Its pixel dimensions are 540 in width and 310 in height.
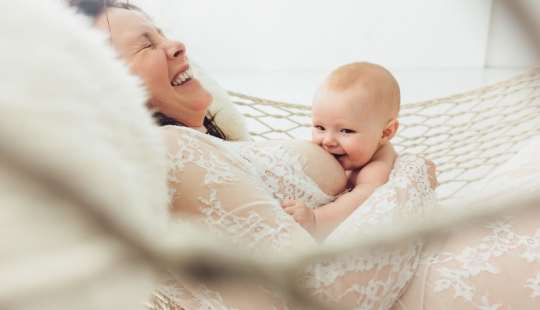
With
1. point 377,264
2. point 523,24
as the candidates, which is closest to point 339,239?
point 377,264

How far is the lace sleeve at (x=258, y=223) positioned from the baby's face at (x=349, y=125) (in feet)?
0.87

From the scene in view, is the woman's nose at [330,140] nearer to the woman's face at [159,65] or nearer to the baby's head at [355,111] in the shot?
the baby's head at [355,111]

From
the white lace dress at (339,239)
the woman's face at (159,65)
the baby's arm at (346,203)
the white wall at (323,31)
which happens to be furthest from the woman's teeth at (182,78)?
the white wall at (323,31)

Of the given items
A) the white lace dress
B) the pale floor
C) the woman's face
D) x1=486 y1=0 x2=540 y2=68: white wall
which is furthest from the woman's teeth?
the pale floor

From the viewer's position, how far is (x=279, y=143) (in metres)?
0.77

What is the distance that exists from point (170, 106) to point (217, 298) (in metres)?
0.40

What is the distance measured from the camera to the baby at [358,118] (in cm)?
80

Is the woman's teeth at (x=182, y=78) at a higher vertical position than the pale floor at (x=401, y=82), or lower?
higher

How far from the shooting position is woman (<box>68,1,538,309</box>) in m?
0.46

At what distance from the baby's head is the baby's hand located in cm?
25

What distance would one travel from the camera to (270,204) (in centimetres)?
50

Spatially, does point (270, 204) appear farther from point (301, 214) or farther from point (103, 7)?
point (103, 7)

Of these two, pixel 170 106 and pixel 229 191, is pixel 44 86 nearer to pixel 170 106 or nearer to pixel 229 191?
pixel 229 191

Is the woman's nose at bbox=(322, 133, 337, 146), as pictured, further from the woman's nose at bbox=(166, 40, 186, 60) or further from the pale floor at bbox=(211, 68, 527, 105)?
the pale floor at bbox=(211, 68, 527, 105)
